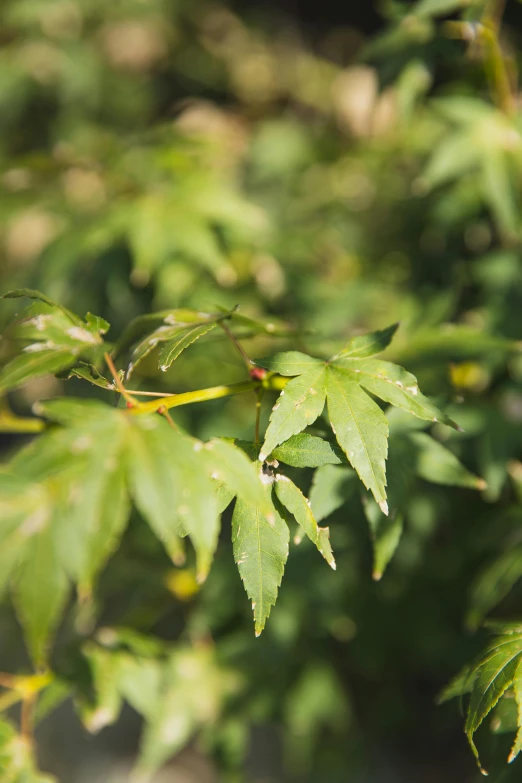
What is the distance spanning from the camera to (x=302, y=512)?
0.66 m

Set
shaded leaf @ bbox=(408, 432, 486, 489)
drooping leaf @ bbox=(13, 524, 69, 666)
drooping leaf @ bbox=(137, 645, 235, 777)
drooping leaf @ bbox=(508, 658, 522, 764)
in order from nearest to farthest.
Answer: drooping leaf @ bbox=(13, 524, 69, 666) → drooping leaf @ bbox=(508, 658, 522, 764) → shaded leaf @ bbox=(408, 432, 486, 489) → drooping leaf @ bbox=(137, 645, 235, 777)

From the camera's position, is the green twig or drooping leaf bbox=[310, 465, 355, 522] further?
drooping leaf bbox=[310, 465, 355, 522]

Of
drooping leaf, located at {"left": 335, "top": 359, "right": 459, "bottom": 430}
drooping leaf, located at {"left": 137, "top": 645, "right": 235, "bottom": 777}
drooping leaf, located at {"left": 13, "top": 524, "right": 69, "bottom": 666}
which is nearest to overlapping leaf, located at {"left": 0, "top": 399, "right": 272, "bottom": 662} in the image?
drooping leaf, located at {"left": 13, "top": 524, "right": 69, "bottom": 666}

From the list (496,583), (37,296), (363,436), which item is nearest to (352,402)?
(363,436)

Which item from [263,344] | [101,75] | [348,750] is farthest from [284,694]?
[101,75]

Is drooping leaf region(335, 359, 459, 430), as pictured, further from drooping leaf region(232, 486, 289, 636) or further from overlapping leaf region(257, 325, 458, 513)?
drooping leaf region(232, 486, 289, 636)

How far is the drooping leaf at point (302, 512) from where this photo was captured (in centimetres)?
65

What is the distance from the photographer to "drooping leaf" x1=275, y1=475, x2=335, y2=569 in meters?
0.65

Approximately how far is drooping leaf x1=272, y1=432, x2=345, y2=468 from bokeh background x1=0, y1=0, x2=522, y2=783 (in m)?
0.13

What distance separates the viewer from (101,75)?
2.08 m

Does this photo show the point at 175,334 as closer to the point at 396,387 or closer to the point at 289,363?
the point at 289,363

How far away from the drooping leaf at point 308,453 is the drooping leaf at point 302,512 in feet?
0.08

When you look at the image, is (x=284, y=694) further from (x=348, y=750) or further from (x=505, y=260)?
(x=505, y=260)

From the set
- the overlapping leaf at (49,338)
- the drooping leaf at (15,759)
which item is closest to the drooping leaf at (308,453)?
the overlapping leaf at (49,338)
